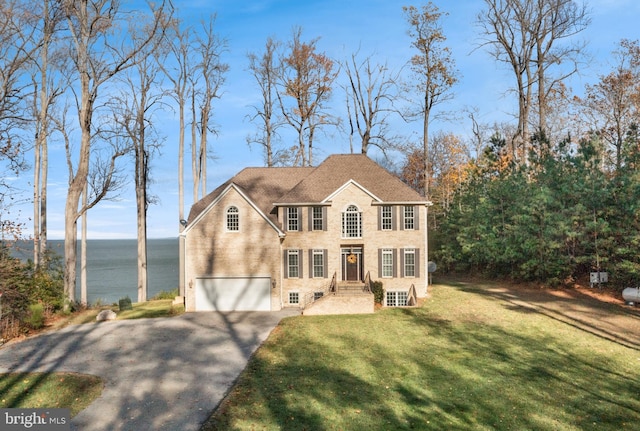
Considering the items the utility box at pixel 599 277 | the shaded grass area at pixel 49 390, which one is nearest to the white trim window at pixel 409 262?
the utility box at pixel 599 277

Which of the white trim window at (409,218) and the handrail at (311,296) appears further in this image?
the white trim window at (409,218)

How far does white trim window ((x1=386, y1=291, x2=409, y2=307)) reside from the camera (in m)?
24.4

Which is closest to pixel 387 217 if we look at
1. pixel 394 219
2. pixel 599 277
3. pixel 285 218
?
pixel 394 219

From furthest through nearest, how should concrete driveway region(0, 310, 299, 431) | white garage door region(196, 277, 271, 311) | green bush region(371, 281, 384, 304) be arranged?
white garage door region(196, 277, 271, 311) → green bush region(371, 281, 384, 304) → concrete driveway region(0, 310, 299, 431)

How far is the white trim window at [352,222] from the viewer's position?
24.7 metres

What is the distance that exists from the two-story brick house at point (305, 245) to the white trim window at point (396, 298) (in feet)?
0.19

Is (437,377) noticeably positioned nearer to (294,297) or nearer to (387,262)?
(387,262)

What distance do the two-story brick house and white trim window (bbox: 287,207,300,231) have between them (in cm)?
6

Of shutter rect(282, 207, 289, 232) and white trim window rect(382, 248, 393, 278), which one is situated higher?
shutter rect(282, 207, 289, 232)

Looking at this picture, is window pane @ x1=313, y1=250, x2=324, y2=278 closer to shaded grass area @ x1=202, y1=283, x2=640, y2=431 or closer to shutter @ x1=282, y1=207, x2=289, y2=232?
shutter @ x1=282, y1=207, x2=289, y2=232

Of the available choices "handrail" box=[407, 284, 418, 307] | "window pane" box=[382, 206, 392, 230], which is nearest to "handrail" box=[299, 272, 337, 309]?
"window pane" box=[382, 206, 392, 230]

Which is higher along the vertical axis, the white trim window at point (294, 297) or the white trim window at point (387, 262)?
the white trim window at point (387, 262)

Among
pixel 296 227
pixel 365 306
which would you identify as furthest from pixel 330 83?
pixel 365 306

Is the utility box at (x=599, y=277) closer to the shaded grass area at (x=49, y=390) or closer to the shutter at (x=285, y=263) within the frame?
the shutter at (x=285, y=263)
